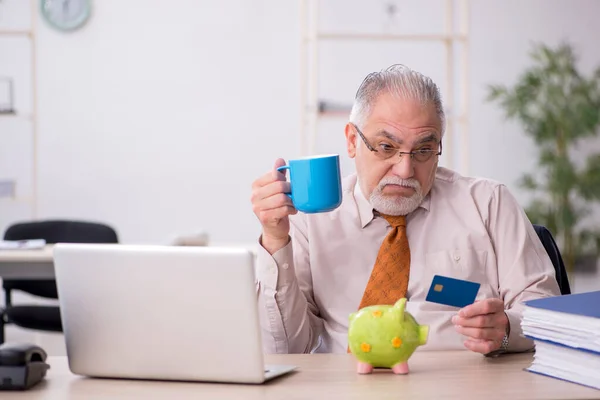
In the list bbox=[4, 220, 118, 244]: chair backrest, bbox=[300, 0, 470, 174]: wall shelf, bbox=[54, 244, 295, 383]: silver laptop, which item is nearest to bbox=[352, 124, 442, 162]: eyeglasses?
bbox=[54, 244, 295, 383]: silver laptop

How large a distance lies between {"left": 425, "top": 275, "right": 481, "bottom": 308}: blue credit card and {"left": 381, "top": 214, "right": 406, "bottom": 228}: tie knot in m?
0.41

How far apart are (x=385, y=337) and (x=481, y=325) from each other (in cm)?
24

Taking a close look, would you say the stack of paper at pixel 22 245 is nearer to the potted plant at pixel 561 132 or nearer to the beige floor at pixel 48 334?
the beige floor at pixel 48 334

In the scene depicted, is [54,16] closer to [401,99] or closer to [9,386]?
[401,99]

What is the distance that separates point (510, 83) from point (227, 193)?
205 cm

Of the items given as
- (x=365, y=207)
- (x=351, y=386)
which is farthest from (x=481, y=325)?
(x=365, y=207)

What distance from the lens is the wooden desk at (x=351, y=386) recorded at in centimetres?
136

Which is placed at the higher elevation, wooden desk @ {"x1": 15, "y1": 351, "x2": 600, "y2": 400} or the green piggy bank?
the green piggy bank

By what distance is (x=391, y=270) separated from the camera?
6.63 ft

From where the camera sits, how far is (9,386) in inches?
56.1

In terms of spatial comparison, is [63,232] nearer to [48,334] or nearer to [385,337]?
[48,334]

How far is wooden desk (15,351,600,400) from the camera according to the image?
1.36m

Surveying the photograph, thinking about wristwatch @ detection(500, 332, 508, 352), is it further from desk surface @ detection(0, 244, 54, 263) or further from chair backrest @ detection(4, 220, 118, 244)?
chair backrest @ detection(4, 220, 118, 244)

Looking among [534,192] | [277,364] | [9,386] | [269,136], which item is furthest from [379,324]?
[534,192]
